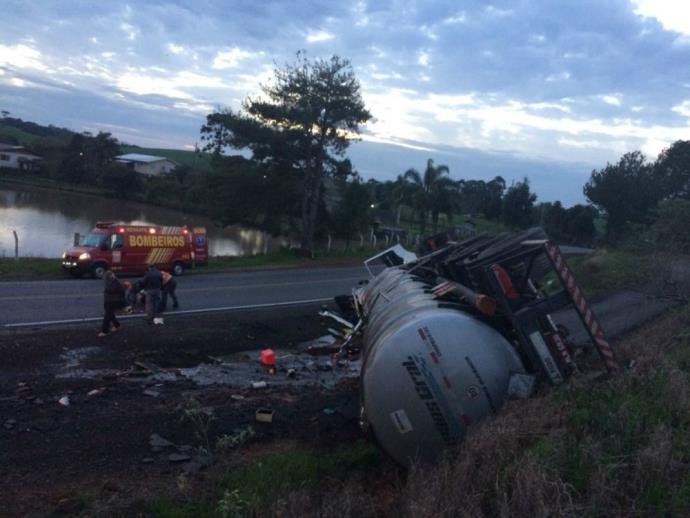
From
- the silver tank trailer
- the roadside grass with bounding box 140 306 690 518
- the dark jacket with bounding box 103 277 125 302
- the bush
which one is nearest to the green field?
the dark jacket with bounding box 103 277 125 302

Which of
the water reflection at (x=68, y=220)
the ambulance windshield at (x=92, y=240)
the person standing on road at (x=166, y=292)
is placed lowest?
the water reflection at (x=68, y=220)

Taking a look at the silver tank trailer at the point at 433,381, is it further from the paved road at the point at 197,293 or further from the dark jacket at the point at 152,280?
the paved road at the point at 197,293

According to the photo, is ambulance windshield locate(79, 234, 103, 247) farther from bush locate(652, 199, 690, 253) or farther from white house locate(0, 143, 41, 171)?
white house locate(0, 143, 41, 171)

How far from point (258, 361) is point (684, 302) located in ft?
28.6

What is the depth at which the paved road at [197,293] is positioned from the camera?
18016 mm

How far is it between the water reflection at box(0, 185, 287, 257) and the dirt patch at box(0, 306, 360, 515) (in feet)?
65.5

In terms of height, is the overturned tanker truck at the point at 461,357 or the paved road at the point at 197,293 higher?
the overturned tanker truck at the point at 461,357

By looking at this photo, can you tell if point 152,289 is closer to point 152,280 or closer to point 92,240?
point 152,280

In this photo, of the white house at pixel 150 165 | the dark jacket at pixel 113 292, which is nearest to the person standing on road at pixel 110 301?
the dark jacket at pixel 113 292

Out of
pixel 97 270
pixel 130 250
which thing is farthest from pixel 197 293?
pixel 130 250

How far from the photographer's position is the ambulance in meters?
25.3

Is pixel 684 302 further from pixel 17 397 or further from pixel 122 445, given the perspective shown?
pixel 17 397

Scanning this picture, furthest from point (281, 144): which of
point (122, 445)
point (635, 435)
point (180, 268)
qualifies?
point (635, 435)

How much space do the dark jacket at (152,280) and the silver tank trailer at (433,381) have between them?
35.0 ft
